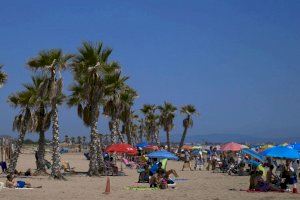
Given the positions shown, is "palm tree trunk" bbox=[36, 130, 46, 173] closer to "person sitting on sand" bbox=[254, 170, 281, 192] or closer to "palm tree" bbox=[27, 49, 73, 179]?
"palm tree" bbox=[27, 49, 73, 179]

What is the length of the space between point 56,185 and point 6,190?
304 cm

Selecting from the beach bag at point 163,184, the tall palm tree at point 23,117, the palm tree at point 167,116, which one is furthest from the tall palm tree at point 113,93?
the palm tree at point 167,116

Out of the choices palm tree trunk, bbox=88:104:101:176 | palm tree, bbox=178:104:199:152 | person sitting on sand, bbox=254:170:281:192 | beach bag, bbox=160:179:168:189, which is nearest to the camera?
person sitting on sand, bbox=254:170:281:192

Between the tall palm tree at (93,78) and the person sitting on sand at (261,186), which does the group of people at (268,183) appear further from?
the tall palm tree at (93,78)

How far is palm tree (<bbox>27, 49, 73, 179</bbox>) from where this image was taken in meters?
22.6

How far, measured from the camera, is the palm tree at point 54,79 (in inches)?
889

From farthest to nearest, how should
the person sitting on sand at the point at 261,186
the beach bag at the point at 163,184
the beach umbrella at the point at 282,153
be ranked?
the beach umbrella at the point at 282,153 < the beach bag at the point at 163,184 < the person sitting on sand at the point at 261,186

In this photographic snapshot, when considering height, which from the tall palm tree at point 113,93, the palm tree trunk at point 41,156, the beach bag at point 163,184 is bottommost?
the beach bag at point 163,184

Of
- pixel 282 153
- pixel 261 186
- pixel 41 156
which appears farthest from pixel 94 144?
pixel 261 186

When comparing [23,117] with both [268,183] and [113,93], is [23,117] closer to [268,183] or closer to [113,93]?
[113,93]

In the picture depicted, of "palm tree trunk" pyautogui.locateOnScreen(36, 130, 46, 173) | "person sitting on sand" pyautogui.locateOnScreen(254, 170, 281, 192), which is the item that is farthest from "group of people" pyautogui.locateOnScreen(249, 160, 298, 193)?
"palm tree trunk" pyautogui.locateOnScreen(36, 130, 46, 173)

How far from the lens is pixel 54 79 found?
23125mm

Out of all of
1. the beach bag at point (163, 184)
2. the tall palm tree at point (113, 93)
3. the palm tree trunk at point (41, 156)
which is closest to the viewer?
the beach bag at point (163, 184)

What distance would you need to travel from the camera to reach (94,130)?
25.3 metres
